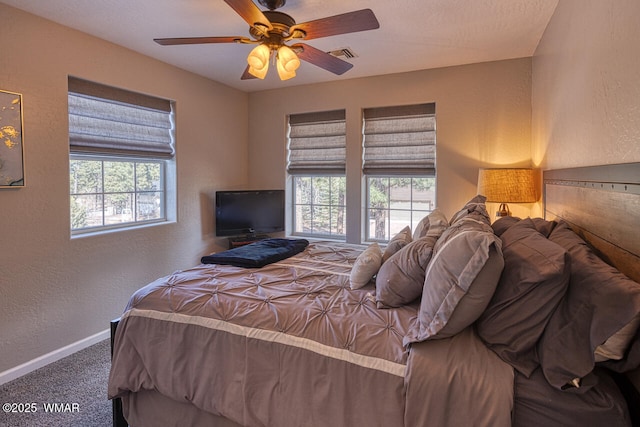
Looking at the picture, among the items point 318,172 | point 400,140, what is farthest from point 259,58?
point 318,172

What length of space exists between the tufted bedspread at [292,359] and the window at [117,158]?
157 centimetres

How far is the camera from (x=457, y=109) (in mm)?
3482

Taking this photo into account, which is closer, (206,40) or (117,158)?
(206,40)

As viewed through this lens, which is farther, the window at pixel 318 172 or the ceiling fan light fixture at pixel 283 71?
the window at pixel 318 172

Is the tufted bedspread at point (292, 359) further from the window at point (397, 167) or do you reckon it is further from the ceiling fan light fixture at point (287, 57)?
the window at point (397, 167)

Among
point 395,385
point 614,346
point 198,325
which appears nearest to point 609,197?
point 614,346

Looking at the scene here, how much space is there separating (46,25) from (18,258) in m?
1.68

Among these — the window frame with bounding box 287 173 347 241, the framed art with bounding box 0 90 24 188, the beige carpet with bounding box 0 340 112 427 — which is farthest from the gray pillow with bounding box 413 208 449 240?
the framed art with bounding box 0 90 24 188

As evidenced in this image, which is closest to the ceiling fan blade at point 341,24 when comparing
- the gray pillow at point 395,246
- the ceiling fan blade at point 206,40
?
the ceiling fan blade at point 206,40

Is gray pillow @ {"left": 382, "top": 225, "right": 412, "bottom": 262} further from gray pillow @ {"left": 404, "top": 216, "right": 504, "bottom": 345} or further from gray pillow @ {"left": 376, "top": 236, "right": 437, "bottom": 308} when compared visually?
gray pillow @ {"left": 404, "top": 216, "right": 504, "bottom": 345}

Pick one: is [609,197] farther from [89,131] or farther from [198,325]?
[89,131]

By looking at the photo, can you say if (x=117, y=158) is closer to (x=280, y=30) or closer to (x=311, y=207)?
(x=280, y=30)

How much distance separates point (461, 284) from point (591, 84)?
123 centimetres

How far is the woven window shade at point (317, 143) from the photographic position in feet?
13.4
